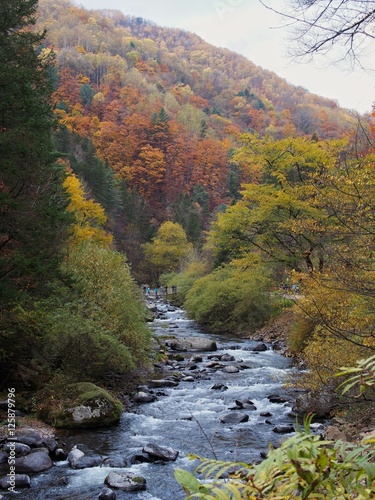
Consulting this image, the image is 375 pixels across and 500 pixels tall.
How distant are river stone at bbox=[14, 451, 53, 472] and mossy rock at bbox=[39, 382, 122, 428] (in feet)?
6.55

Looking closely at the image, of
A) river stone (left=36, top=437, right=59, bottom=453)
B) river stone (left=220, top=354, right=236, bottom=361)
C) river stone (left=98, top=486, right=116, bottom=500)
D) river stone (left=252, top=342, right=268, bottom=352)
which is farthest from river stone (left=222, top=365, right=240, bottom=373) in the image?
river stone (left=98, top=486, right=116, bottom=500)

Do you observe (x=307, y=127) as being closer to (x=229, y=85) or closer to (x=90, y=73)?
(x=229, y=85)

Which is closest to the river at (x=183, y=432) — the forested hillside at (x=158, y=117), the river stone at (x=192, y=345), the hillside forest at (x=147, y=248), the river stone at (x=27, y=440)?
the river stone at (x=27, y=440)

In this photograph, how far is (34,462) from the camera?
7930 millimetres

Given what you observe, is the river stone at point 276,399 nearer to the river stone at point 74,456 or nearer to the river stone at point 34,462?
the river stone at point 74,456

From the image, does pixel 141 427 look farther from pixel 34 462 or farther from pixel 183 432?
pixel 34 462

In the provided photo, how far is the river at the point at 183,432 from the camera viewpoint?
7.38 meters

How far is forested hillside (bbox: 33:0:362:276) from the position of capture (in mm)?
67062

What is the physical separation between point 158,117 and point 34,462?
268ft

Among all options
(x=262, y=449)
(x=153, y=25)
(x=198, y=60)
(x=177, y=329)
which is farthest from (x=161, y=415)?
(x=153, y=25)

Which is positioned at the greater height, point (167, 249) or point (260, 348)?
point (260, 348)

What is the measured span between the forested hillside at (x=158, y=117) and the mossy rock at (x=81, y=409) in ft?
96.9

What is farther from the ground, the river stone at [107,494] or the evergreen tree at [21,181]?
the evergreen tree at [21,181]

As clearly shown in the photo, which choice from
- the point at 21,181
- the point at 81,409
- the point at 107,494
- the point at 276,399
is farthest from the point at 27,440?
the point at 276,399
